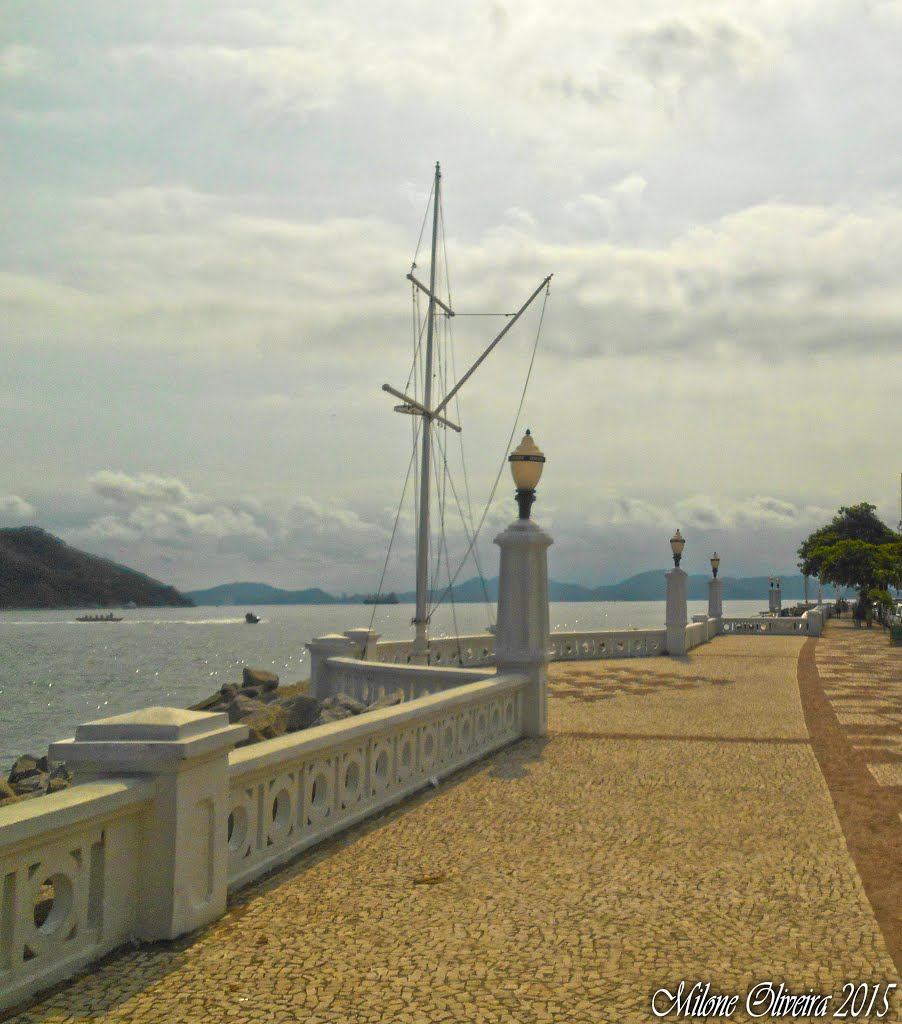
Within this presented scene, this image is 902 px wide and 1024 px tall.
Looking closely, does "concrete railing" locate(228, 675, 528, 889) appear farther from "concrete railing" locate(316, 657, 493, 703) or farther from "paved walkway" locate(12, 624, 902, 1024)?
"concrete railing" locate(316, 657, 493, 703)

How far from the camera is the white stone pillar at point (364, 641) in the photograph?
664 inches

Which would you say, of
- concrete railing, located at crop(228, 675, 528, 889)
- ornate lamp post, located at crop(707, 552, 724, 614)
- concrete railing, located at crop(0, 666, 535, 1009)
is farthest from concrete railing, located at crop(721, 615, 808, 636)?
concrete railing, located at crop(0, 666, 535, 1009)

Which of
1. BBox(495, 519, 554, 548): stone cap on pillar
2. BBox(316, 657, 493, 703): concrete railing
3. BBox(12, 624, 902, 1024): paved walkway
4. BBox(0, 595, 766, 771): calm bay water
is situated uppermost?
BBox(495, 519, 554, 548): stone cap on pillar

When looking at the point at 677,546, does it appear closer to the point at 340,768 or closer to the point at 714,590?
the point at 714,590

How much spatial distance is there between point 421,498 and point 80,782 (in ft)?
69.9

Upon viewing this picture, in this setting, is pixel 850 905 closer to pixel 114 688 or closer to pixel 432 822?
pixel 432 822

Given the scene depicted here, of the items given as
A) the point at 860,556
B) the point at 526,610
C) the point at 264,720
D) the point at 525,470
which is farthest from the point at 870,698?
the point at 860,556

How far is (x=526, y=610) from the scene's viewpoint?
39.4ft

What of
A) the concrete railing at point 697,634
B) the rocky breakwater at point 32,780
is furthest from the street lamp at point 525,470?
the concrete railing at point 697,634

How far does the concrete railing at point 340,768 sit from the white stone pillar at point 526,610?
42.9 inches

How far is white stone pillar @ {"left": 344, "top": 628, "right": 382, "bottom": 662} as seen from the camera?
55.4ft

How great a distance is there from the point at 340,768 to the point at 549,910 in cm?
237

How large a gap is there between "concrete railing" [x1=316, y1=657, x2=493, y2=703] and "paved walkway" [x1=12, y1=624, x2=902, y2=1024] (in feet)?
8.69

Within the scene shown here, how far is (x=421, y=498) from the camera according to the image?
85.6 ft
